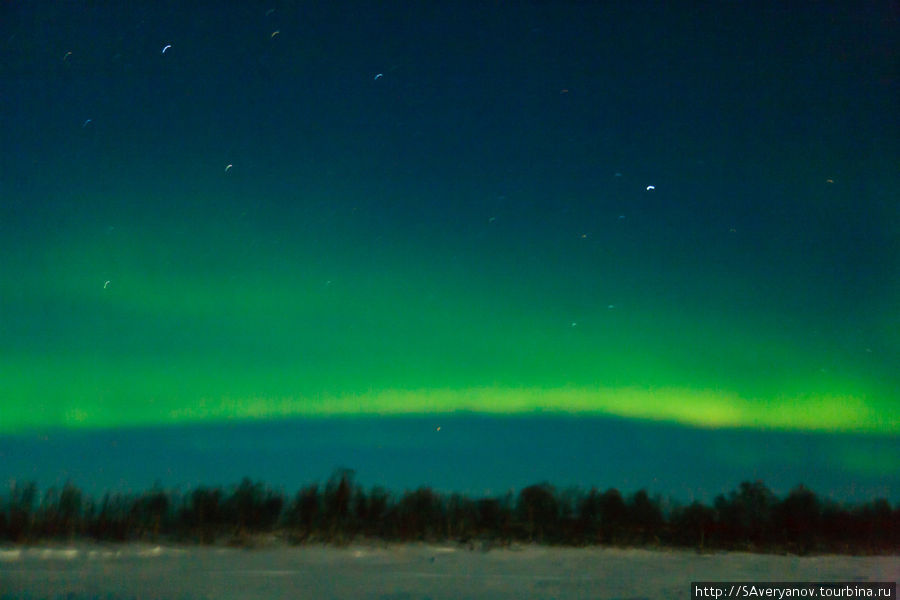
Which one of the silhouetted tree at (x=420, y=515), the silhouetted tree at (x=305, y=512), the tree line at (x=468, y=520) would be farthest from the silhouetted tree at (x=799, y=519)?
the silhouetted tree at (x=305, y=512)

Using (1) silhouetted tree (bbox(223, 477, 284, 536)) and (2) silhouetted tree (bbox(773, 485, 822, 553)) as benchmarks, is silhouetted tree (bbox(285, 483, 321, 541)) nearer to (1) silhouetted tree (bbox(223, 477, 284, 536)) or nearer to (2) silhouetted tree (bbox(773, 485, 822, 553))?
(1) silhouetted tree (bbox(223, 477, 284, 536))

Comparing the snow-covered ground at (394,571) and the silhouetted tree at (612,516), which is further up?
the silhouetted tree at (612,516)

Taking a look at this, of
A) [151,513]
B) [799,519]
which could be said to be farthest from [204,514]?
[799,519]

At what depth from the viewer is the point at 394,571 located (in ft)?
37.4

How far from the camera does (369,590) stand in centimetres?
997

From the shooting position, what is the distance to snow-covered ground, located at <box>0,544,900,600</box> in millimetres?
9812

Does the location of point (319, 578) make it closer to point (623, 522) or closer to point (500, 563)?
point (500, 563)

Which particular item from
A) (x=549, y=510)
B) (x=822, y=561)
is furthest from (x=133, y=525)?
(x=822, y=561)

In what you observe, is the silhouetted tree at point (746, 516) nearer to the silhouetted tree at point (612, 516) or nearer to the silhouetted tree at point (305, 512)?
the silhouetted tree at point (612, 516)

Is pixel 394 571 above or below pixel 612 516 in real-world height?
below

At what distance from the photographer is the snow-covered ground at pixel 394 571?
9812mm

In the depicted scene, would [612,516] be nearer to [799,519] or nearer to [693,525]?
[693,525]

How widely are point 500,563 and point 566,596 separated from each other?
2668 millimetres

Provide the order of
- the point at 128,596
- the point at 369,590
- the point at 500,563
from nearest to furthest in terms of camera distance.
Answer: the point at 128,596 → the point at 369,590 → the point at 500,563
